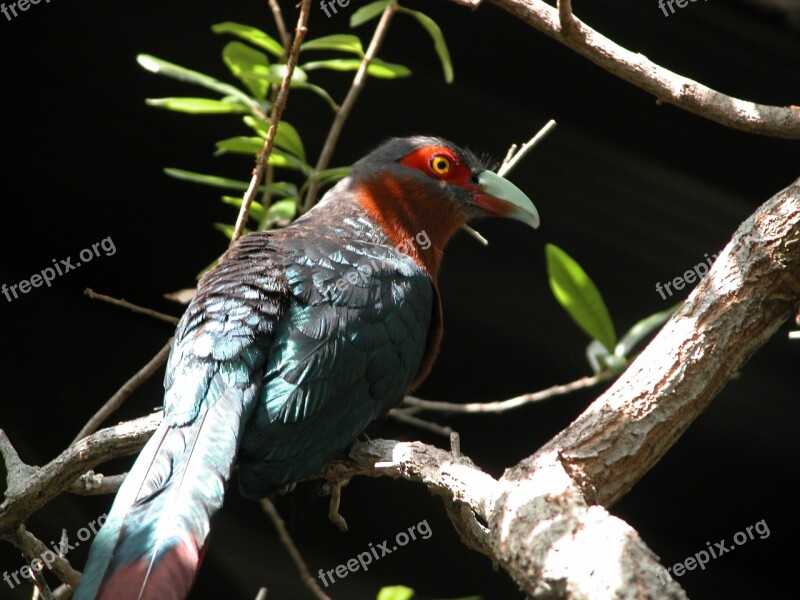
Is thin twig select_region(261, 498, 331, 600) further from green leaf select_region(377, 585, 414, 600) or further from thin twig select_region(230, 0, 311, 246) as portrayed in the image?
thin twig select_region(230, 0, 311, 246)

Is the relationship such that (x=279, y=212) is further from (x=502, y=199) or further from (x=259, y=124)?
(x=502, y=199)

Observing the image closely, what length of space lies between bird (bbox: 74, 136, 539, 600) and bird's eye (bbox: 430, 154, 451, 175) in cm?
29

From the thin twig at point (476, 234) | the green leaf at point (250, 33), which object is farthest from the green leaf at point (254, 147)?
the thin twig at point (476, 234)

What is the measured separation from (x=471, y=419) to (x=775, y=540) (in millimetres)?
1772

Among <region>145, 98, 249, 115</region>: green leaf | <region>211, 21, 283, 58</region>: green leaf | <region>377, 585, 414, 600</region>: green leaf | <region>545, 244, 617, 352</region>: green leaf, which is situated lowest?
<region>377, 585, 414, 600</region>: green leaf

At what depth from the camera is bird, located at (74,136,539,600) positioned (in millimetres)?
2176

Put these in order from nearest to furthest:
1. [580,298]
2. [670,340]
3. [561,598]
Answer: [561,598]
[670,340]
[580,298]

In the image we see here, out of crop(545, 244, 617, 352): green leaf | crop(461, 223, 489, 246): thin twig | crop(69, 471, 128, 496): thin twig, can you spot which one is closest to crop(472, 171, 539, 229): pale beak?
crop(461, 223, 489, 246): thin twig

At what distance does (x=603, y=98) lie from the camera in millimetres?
4801

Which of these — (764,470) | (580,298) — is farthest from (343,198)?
(764,470)

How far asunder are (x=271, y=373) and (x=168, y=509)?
62 cm

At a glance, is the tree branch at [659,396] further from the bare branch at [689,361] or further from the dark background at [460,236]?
the dark background at [460,236]

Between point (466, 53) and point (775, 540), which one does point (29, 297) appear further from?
point (775, 540)

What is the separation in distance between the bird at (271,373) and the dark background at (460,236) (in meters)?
1.44
